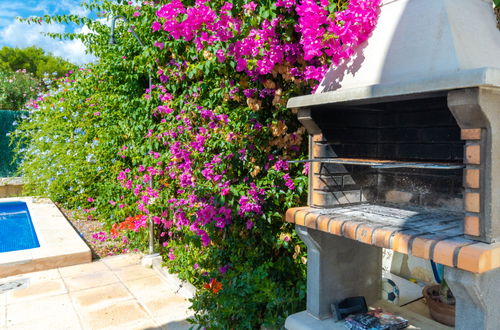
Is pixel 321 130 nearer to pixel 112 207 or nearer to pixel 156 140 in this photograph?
pixel 156 140

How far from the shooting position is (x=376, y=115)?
2.51 m

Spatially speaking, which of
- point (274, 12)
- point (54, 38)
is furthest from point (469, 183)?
point (54, 38)

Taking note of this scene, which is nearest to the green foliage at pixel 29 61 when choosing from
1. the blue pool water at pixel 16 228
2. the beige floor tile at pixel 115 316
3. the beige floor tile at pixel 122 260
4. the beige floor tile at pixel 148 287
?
the blue pool water at pixel 16 228

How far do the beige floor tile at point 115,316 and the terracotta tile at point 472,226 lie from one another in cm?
286

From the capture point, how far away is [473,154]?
4.74 feet

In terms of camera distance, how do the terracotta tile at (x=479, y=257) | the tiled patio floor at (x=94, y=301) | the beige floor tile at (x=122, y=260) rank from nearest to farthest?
1. the terracotta tile at (x=479, y=257)
2. the tiled patio floor at (x=94, y=301)
3. the beige floor tile at (x=122, y=260)

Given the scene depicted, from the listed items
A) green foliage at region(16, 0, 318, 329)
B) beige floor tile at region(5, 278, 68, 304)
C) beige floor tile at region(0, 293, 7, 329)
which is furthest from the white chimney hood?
beige floor tile at region(5, 278, 68, 304)

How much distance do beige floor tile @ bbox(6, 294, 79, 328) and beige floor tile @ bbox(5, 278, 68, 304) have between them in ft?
0.36

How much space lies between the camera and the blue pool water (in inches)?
247

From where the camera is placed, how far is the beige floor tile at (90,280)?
413cm

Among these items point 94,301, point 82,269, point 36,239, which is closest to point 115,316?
point 94,301

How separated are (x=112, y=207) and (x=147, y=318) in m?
3.78

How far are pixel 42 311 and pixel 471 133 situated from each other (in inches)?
150

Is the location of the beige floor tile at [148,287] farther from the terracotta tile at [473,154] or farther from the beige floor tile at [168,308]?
the terracotta tile at [473,154]
